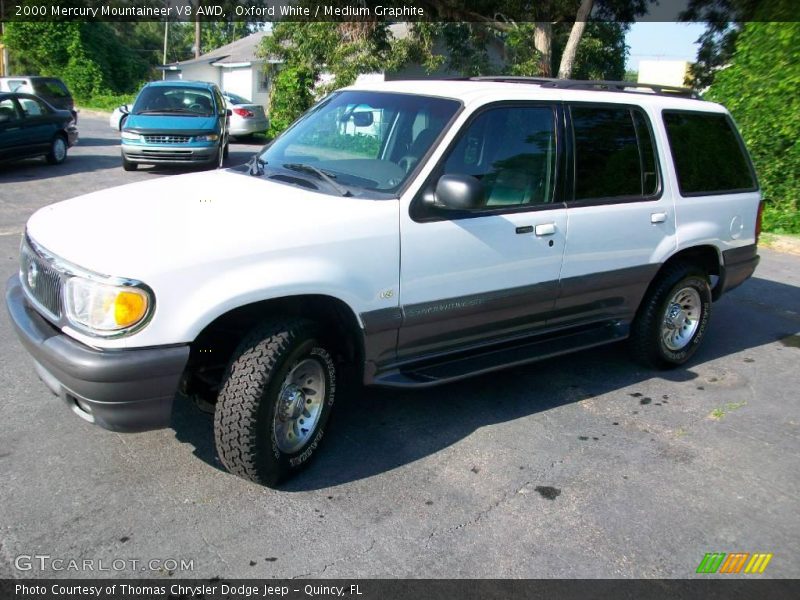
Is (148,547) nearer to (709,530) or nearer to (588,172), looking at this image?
(709,530)

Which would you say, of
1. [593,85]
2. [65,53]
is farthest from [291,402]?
[65,53]

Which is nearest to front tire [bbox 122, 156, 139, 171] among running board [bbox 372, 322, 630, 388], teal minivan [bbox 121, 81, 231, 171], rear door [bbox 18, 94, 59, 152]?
teal minivan [bbox 121, 81, 231, 171]

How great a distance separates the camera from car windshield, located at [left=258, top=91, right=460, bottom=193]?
4.05 metres

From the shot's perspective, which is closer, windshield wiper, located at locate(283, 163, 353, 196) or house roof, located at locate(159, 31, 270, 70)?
windshield wiper, located at locate(283, 163, 353, 196)

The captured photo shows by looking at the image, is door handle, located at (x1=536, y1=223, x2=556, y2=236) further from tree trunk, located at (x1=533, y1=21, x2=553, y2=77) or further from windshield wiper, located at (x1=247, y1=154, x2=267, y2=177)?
tree trunk, located at (x1=533, y1=21, x2=553, y2=77)

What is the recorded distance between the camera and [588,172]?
465 centimetres

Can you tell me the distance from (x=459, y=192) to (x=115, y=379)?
6.13 ft

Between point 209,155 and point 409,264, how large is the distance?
36.6ft

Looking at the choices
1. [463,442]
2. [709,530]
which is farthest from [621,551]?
[463,442]

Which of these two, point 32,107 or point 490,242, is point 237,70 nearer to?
point 32,107

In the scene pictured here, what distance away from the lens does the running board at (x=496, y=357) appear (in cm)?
400

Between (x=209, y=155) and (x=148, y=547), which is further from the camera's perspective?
(x=209, y=155)

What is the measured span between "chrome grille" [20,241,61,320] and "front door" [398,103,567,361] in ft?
5.52

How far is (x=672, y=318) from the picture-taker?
18.1ft
